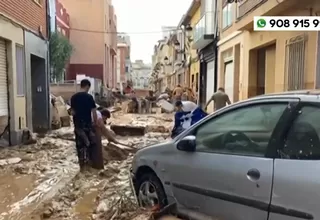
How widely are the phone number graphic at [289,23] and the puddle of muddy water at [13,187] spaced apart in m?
6.81

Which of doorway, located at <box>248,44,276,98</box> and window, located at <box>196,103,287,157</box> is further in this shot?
doorway, located at <box>248,44,276,98</box>

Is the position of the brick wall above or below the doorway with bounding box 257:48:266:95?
above

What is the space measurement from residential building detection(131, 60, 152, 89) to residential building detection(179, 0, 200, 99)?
7634 centimetres

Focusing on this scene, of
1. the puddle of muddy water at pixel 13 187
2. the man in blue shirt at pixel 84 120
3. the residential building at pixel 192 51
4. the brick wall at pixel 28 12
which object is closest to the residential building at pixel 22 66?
the brick wall at pixel 28 12

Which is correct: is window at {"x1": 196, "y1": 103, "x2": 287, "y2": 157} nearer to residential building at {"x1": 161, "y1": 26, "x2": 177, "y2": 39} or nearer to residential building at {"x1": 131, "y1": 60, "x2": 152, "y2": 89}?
residential building at {"x1": 161, "y1": 26, "x2": 177, "y2": 39}

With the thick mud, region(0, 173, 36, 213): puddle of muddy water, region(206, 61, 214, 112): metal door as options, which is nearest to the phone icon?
the thick mud

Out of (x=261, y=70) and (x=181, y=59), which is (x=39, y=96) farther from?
(x=181, y=59)

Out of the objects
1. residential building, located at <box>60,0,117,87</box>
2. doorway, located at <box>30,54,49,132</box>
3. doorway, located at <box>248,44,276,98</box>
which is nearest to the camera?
doorway, located at <box>248,44,276,98</box>

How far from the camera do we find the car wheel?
473 centimetres

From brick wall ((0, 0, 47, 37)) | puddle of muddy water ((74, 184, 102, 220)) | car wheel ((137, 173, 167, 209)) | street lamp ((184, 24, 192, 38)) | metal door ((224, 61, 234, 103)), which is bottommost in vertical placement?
puddle of muddy water ((74, 184, 102, 220))

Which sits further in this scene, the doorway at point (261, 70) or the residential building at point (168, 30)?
the residential building at point (168, 30)

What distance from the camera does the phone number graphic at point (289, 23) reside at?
9406 millimetres

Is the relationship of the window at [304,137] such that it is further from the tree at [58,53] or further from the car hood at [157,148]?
the tree at [58,53]

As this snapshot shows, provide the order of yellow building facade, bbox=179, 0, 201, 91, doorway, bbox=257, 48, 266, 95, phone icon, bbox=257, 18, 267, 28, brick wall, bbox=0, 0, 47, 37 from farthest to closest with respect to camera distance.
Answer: yellow building facade, bbox=179, 0, 201, 91, doorway, bbox=257, 48, 266, 95, phone icon, bbox=257, 18, 267, 28, brick wall, bbox=0, 0, 47, 37
